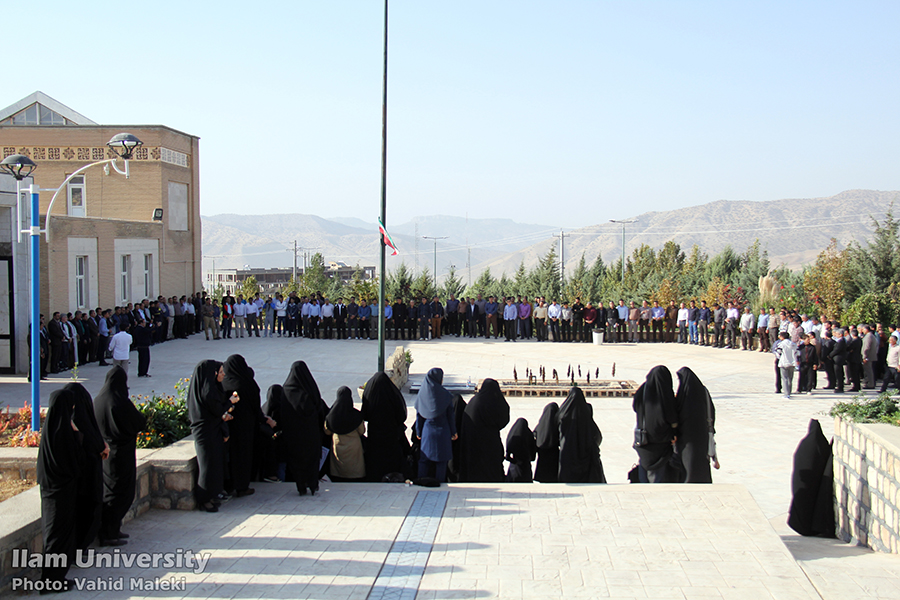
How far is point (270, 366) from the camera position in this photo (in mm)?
19812

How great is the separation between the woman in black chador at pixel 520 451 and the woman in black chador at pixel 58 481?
455 cm

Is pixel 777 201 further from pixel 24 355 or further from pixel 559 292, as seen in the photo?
pixel 24 355

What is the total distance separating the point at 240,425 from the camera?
767 cm

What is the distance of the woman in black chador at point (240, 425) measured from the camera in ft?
25.1

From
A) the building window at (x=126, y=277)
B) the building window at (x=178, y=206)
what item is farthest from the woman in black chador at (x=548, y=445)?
the building window at (x=178, y=206)

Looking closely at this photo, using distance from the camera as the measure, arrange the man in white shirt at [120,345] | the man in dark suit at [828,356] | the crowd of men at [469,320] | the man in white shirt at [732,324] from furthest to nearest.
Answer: the crowd of men at [469,320] → the man in white shirt at [732,324] → the man in dark suit at [828,356] → the man in white shirt at [120,345]

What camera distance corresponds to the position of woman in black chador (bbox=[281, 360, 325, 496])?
7789 millimetres

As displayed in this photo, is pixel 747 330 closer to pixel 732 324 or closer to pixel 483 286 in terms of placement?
pixel 732 324

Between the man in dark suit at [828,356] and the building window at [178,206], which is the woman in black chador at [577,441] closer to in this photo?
the man in dark suit at [828,356]

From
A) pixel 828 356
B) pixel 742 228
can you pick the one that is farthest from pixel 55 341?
pixel 742 228

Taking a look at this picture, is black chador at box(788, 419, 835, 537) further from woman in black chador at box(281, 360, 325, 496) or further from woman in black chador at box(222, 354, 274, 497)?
woman in black chador at box(222, 354, 274, 497)

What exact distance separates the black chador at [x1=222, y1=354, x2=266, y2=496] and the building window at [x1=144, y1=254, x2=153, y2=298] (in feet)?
67.0

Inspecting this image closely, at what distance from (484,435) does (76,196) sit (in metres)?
25.8

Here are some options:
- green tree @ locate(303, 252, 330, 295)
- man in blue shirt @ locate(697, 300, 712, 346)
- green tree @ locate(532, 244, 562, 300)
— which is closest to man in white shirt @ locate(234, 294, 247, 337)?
man in blue shirt @ locate(697, 300, 712, 346)
